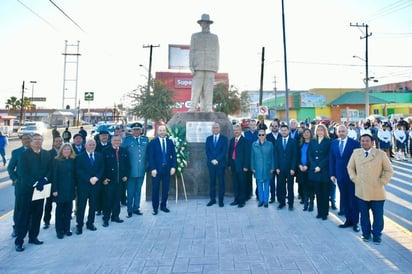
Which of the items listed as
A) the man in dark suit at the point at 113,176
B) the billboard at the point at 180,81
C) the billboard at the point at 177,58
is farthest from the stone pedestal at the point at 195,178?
the billboard at the point at 177,58

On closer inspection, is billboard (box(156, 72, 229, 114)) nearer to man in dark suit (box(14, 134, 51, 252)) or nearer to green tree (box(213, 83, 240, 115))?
green tree (box(213, 83, 240, 115))

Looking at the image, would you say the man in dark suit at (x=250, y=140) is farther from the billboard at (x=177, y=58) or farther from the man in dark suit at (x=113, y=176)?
the billboard at (x=177, y=58)

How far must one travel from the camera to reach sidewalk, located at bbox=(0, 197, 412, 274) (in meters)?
3.48

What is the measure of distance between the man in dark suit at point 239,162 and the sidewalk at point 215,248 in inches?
32.4

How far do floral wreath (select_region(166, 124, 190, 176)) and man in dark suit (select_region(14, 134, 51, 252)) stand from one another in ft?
9.22

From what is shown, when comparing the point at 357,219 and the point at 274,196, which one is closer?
the point at 357,219

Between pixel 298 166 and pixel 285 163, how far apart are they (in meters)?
0.26

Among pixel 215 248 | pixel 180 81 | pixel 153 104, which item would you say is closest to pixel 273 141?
pixel 215 248

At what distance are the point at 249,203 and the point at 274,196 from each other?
591 millimetres

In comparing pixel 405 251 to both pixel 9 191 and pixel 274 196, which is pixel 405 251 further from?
pixel 9 191

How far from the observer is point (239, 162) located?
6.18m

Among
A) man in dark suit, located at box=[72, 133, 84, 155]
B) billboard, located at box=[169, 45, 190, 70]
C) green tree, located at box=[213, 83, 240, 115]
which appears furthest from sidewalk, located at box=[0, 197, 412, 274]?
billboard, located at box=[169, 45, 190, 70]

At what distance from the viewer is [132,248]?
4.06 metres

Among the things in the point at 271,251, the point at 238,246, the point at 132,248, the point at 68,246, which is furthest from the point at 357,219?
Result: the point at 68,246
